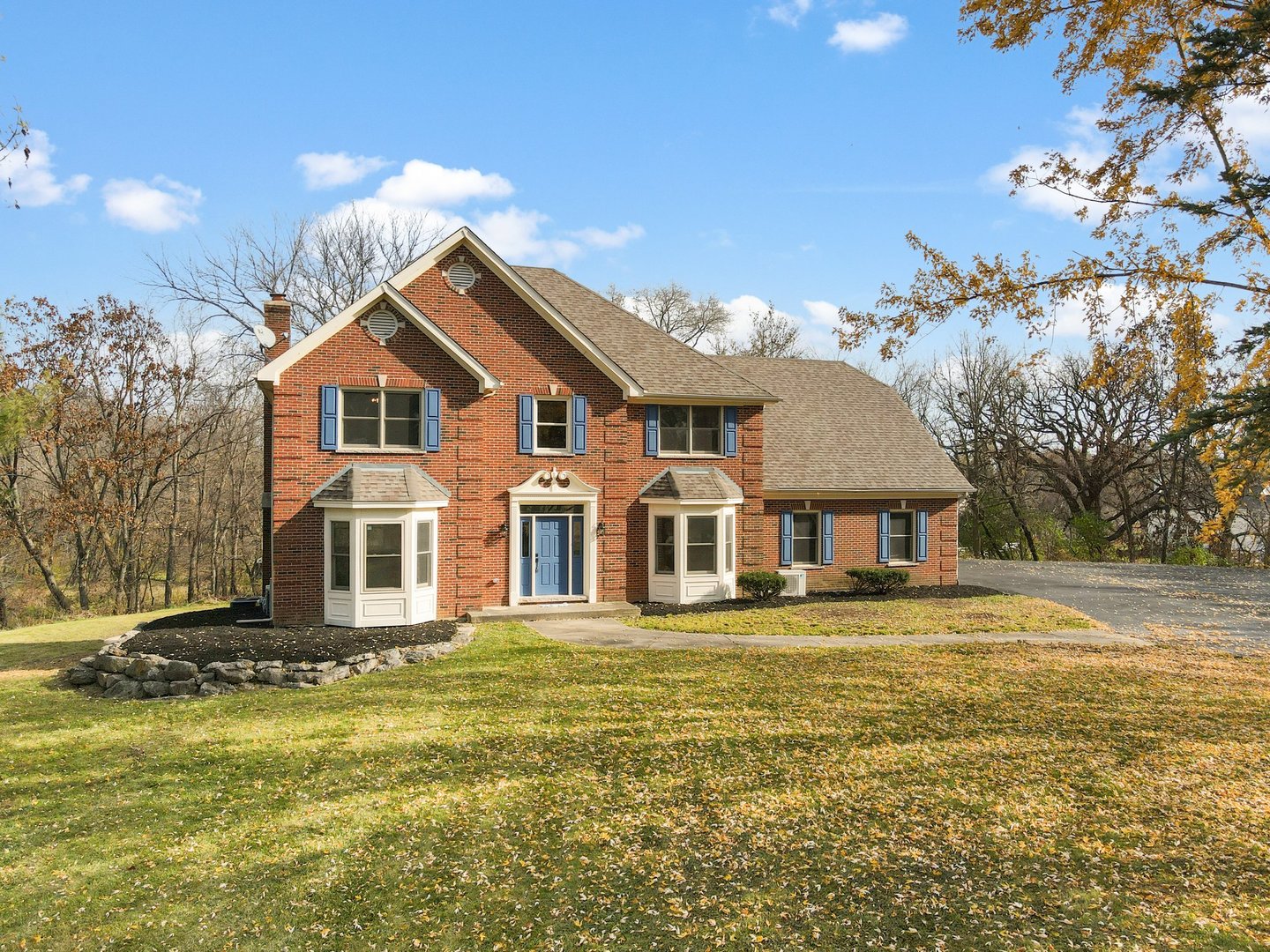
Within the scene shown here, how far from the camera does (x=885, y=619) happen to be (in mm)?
18812

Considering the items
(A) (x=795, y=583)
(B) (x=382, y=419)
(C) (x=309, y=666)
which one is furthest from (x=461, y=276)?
(A) (x=795, y=583)

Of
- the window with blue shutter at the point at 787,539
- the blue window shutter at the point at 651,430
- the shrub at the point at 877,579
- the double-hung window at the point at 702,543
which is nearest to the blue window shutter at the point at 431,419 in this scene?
the blue window shutter at the point at 651,430

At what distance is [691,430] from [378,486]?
332 inches

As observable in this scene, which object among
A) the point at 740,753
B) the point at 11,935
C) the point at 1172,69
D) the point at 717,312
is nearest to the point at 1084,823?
the point at 740,753

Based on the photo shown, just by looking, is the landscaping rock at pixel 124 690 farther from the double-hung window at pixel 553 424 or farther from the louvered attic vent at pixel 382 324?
the double-hung window at pixel 553 424

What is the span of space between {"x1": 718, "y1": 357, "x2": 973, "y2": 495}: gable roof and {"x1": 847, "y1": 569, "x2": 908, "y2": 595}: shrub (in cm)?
234

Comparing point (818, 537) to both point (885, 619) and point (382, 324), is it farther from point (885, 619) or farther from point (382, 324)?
point (382, 324)

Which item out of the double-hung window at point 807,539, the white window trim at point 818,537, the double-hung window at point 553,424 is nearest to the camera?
the double-hung window at point 553,424

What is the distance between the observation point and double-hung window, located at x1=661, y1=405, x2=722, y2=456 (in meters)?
21.5

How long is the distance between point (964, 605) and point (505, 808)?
52.5 feet

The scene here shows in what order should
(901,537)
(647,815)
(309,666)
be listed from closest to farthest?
(647,815) < (309,666) < (901,537)

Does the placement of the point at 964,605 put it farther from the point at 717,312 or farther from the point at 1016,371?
the point at 717,312

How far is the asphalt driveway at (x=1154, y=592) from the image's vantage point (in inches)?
724

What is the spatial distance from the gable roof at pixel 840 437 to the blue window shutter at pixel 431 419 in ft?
29.8
